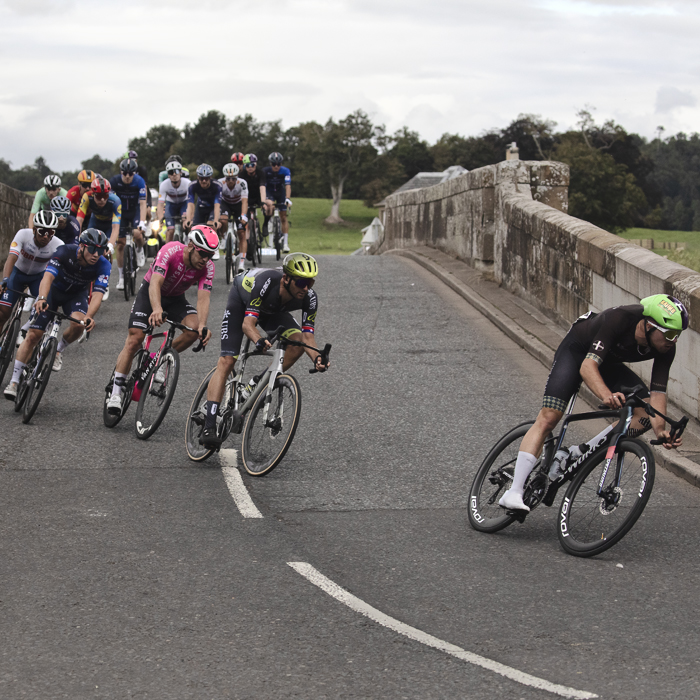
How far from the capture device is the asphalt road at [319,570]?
458cm

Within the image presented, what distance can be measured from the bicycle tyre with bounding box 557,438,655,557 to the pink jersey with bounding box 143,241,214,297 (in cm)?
419

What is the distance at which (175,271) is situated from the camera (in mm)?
9344

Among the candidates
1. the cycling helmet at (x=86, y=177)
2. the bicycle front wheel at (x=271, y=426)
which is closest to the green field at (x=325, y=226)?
the cycling helmet at (x=86, y=177)

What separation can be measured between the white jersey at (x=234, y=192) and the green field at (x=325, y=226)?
5873 cm

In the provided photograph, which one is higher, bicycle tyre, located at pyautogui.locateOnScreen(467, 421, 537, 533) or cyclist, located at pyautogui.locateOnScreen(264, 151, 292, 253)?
cyclist, located at pyautogui.locateOnScreen(264, 151, 292, 253)

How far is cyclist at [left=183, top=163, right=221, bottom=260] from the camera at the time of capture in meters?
17.0

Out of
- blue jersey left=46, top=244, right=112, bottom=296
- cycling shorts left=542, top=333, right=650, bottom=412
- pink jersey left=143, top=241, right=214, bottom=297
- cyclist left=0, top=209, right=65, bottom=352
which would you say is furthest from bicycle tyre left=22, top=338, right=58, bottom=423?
cycling shorts left=542, top=333, right=650, bottom=412

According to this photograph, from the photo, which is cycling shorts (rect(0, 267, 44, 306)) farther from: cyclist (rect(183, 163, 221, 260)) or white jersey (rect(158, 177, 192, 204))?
white jersey (rect(158, 177, 192, 204))

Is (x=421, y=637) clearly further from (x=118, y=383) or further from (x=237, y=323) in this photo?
(x=118, y=383)

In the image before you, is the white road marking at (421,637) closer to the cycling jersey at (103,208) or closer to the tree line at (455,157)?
the cycling jersey at (103,208)

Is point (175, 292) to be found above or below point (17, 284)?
above

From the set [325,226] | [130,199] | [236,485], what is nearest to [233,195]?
[130,199]

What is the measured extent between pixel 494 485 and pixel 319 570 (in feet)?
5.59

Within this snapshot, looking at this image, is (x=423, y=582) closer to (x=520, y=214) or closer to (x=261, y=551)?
(x=261, y=551)
